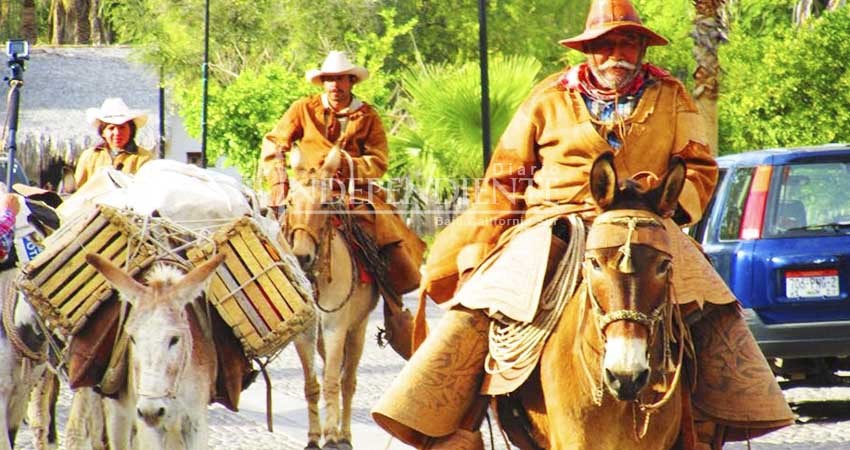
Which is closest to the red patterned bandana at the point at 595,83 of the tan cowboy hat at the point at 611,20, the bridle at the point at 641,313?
the tan cowboy hat at the point at 611,20

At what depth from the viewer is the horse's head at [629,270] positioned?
5.71m

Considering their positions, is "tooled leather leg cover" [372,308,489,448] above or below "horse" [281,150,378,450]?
above

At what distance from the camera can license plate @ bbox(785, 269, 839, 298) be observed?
12.2m

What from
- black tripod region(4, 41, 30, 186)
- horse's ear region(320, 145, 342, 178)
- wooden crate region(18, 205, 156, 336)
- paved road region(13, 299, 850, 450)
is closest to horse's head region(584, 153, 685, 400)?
wooden crate region(18, 205, 156, 336)

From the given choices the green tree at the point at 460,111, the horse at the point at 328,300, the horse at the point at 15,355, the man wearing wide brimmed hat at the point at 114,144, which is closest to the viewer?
the horse at the point at 15,355

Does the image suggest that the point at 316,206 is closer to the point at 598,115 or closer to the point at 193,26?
the point at 598,115

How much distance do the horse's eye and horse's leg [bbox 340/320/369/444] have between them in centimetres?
610

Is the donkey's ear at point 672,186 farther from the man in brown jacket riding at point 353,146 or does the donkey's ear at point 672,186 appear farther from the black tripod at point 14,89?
the black tripod at point 14,89

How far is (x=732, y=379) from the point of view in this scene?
6508mm

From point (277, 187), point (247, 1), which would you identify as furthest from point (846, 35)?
point (247, 1)

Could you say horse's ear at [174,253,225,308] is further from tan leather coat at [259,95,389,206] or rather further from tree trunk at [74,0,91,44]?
tree trunk at [74,0,91,44]

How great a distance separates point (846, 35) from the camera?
87.2 feet

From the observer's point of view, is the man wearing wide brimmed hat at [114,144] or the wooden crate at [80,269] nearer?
the wooden crate at [80,269]

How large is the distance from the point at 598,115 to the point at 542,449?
138 cm
